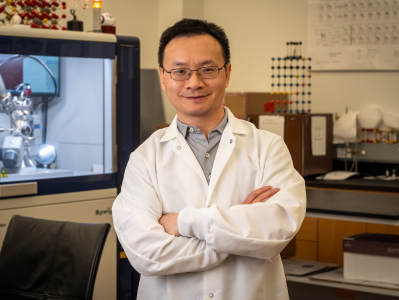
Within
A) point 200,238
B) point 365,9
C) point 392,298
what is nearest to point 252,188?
point 200,238

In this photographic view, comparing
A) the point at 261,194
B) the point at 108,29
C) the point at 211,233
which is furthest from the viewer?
the point at 108,29

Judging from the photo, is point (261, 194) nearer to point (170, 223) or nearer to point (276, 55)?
point (170, 223)

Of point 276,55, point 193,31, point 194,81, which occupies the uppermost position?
point 276,55

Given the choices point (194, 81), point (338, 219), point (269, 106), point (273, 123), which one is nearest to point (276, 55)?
point (269, 106)

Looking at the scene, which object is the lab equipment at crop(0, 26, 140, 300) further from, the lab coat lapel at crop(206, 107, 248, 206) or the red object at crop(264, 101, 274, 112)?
the red object at crop(264, 101, 274, 112)

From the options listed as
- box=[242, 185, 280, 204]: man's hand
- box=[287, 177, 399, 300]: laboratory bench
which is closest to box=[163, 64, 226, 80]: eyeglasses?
box=[242, 185, 280, 204]: man's hand

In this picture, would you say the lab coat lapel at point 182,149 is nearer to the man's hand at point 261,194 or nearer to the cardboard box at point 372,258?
the man's hand at point 261,194

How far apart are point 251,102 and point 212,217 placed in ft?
8.91

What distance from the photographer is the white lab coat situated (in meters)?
1.24

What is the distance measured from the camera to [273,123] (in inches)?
137

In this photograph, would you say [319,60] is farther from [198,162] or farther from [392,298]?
[198,162]

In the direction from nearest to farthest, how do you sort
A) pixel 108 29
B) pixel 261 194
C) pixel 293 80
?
pixel 261 194
pixel 108 29
pixel 293 80

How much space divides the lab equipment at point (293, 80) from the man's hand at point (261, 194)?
2605 mm

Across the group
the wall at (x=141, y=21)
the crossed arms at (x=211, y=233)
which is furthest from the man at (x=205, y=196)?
the wall at (x=141, y=21)
